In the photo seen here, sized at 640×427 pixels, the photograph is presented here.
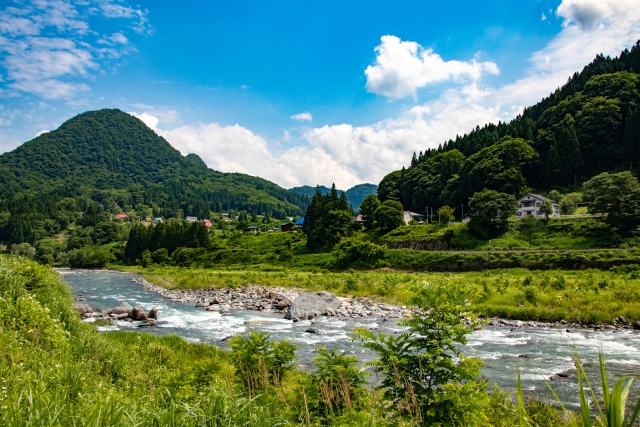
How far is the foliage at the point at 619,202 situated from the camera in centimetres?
4981

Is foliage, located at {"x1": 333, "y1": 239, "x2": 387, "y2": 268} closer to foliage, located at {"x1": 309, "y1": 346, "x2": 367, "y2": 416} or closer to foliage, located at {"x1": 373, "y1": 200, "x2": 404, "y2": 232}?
foliage, located at {"x1": 373, "y1": 200, "x2": 404, "y2": 232}

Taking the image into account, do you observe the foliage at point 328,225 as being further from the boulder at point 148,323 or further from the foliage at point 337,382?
the foliage at point 337,382

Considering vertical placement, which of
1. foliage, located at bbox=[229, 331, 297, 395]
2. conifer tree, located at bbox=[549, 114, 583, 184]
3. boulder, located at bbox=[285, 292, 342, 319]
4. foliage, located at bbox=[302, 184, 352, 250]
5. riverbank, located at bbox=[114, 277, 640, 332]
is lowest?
riverbank, located at bbox=[114, 277, 640, 332]

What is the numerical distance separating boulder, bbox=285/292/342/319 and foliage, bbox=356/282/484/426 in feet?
72.8

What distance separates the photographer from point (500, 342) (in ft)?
64.6

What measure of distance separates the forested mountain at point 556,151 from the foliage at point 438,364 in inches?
3140

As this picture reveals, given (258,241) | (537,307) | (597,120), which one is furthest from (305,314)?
(597,120)

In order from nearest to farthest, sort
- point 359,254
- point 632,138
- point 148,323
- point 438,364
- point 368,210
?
point 438,364 → point 148,323 → point 359,254 → point 632,138 → point 368,210

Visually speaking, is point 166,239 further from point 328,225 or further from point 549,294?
point 549,294

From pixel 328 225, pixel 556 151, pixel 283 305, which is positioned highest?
pixel 556 151

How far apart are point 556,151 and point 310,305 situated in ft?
254

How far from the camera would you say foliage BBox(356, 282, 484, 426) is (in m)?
6.29

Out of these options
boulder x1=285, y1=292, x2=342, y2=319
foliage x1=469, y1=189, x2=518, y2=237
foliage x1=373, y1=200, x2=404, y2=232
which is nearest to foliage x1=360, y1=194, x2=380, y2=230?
foliage x1=373, y1=200, x2=404, y2=232

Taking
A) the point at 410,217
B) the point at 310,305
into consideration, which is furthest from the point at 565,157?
the point at 310,305
